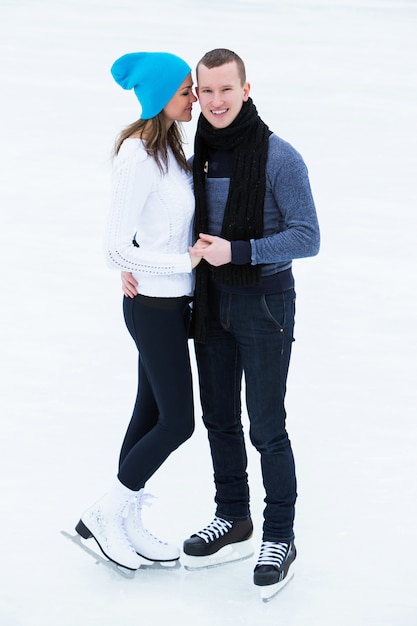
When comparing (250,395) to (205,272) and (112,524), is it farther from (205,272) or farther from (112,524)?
(112,524)

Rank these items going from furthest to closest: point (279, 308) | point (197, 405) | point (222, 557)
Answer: point (197, 405) < point (222, 557) < point (279, 308)

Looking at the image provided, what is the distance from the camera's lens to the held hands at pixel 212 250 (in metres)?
2.49

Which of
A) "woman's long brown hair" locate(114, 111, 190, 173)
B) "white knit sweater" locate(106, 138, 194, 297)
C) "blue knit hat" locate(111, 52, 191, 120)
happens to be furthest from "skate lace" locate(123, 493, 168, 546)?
A: "blue knit hat" locate(111, 52, 191, 120)

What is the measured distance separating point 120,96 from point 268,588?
16.8ft

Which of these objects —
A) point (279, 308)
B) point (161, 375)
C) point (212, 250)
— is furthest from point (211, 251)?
point (161, 375)

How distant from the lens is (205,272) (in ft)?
8.55

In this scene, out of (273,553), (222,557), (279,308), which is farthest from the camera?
(222,557)

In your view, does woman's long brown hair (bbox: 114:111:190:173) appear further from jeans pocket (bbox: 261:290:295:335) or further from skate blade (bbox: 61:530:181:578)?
skate blade (bbox: 61:530:181:578)

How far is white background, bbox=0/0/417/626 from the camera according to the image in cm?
265

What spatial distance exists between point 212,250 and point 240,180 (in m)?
0.18

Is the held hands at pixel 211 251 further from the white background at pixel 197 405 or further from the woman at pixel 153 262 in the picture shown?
the white background at pixel 197 405

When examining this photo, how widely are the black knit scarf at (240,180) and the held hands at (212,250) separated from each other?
0.04 meters

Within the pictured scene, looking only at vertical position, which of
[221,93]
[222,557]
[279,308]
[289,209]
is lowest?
[222,557]

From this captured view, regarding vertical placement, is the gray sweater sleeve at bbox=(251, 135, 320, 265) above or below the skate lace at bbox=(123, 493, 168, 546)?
above
